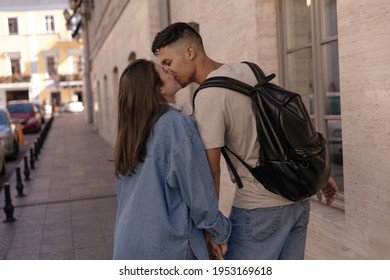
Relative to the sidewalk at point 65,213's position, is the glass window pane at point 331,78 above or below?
above

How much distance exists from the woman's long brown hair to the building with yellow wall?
37.4 metres

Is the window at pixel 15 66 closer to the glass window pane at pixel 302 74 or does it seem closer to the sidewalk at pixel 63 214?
the sidewalk at pixel 63 214

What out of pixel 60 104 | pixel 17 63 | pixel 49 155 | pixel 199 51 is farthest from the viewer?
pixel 60 104

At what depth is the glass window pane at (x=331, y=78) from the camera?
4500 millimetres

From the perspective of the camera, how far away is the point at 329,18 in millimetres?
4527

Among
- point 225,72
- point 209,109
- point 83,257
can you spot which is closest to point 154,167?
point 209,109

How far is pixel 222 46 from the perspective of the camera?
6285 millimetres

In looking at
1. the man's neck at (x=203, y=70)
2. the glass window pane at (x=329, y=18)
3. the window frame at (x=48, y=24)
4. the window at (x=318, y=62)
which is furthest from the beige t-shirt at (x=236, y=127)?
the window frame at (x=48, y=24)

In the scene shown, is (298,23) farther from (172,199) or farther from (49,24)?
(49,24)

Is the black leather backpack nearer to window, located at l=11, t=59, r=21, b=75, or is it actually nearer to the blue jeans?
the blue jeans

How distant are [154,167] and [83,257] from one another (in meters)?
3.96

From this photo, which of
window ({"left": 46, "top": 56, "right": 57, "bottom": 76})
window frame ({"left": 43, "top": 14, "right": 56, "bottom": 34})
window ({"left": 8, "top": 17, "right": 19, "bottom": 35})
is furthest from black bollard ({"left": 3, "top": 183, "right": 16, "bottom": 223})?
window ({"left": 46, "top": 56, "right": 57, "bottom": 76})

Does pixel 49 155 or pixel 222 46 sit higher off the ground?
pixel 222 46
